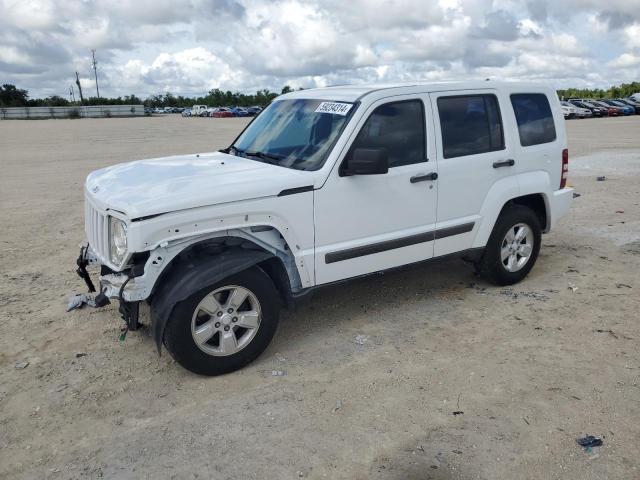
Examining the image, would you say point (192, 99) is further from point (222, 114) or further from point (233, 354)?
point (233, 354)

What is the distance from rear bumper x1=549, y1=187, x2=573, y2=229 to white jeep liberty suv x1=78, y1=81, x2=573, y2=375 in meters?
0.02

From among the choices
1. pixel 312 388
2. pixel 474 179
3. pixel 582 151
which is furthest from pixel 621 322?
pixel 582 151

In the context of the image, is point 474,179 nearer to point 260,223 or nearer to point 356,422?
point 260,223

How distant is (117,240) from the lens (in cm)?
363

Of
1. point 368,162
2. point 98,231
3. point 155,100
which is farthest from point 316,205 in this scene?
point 155,100

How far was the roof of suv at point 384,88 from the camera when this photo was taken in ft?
14.6

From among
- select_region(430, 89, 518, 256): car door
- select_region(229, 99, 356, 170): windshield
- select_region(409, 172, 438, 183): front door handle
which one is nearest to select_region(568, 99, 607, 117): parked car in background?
select_region(430, 89, 518, 256): car door

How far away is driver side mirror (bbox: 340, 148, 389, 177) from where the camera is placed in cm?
391

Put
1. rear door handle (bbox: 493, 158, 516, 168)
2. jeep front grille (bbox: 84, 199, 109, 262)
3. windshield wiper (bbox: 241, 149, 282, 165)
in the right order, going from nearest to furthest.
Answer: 1. jeep front grille (bbox: 84, 199, 109, 262)
2. windshield wiper (bbox: 241, 149, 282, 165)
3. rear door handle (bbox: 493, 158, 516, 168)

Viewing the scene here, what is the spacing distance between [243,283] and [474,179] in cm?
234

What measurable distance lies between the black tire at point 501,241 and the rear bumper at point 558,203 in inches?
8.4

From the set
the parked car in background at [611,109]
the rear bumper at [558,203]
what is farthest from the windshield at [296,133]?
the parked car in background at [611,109]

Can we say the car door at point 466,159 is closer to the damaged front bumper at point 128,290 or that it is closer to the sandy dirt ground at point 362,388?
the sandy dirt ground at point 362,388

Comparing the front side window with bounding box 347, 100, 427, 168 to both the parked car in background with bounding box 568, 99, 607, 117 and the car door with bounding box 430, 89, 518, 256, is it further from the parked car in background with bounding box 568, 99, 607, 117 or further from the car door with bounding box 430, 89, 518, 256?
the parked car in background with bounding box 568, 99, 607, 117
